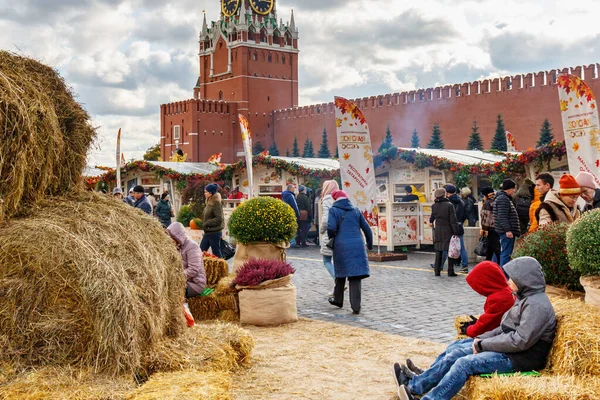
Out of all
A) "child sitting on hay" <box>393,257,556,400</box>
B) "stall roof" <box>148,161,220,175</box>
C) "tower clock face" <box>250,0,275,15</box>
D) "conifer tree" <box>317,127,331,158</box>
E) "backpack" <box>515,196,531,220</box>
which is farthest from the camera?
"tower clock face" <box>250,0,275,15</box>

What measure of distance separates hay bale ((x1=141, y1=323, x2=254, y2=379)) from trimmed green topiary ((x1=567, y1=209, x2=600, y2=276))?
97.9 inches

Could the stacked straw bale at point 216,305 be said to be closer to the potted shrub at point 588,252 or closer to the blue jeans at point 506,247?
the potted shrub at point 588,252

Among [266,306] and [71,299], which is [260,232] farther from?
[71,299]

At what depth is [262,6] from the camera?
75250 mm

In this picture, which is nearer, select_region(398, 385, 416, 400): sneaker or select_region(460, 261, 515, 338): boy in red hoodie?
select_region(398, 385, 416, 400): sneaker

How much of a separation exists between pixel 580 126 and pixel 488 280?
651cm

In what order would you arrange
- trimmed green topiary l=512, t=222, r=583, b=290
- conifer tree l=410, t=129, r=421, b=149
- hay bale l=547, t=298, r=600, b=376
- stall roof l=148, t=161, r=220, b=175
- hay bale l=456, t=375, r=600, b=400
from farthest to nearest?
conifer tree l=410, t=129, r=421, b=149 → stall roof l=148, t=161, r=220, b=175 → trimmed green topiary l=512, t=222, r=583, b=290 → hay bale l=547, t=298, r=600, b=376 → hay bale l=456, t=375, r=600, b=400

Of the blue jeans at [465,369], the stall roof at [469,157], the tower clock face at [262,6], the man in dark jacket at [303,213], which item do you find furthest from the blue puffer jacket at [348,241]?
the tower clock face at [262,6]

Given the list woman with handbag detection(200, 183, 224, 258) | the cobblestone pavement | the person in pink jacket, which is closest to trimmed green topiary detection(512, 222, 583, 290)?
the cobblestone pavement

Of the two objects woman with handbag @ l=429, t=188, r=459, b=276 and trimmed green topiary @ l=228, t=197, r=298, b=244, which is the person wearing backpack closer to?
woman with handbag @ l=429, t=188, r=459, b=276

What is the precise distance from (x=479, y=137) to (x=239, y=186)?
25.1 m

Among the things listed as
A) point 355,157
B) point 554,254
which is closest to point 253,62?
point 355,157

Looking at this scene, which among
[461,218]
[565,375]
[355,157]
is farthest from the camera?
[355,157]

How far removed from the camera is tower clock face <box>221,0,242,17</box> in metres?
74.7
